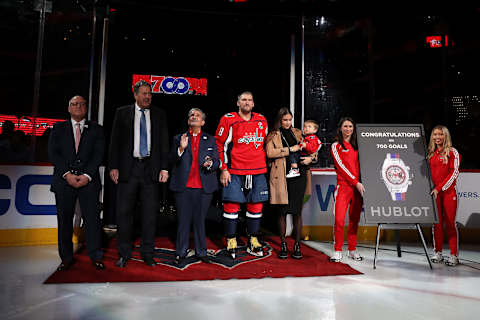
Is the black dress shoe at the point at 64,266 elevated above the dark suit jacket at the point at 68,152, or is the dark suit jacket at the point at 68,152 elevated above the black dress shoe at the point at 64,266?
the dark suit jacket at the point at 68,152

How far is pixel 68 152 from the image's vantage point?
9.72 feet

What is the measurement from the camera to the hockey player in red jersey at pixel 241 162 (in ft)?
11.1

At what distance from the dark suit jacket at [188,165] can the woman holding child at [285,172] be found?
0.62 meters

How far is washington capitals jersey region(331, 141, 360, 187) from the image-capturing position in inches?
137

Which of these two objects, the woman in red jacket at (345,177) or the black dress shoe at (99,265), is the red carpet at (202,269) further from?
the woman in red jacket at (345,177)

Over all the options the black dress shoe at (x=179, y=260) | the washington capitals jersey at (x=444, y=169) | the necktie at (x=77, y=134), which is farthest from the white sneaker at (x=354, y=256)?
the necktie at (x=77, y=134)

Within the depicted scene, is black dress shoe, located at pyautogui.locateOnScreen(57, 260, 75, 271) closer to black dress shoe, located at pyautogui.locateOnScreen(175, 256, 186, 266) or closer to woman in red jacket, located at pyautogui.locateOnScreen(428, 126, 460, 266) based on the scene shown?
black dress shoe, located at pyautogui.locateOnScreen(175, 256, 186, 266)

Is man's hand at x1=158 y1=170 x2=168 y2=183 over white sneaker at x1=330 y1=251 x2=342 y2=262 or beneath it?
over

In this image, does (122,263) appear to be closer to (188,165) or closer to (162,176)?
(162,176)

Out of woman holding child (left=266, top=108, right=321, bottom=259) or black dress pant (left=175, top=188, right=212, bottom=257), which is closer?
black dress pant (left=175, top=188, right=212, bottom=257)

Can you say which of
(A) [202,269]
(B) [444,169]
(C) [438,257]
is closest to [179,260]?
(A) [202,269]

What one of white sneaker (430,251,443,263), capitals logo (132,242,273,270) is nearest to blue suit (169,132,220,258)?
capitals logo (132,242,273,270)

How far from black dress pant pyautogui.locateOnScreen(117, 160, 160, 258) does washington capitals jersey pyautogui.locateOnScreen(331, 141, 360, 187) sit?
1.86 m

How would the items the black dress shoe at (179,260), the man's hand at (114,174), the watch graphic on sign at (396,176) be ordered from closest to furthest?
the man's hand at (114,174), the black dress shoe at (179,260), the watch graphic on sign at (396,176)
